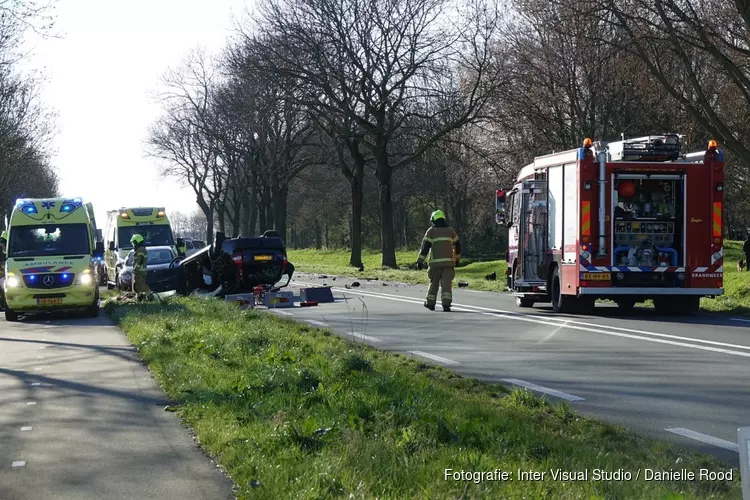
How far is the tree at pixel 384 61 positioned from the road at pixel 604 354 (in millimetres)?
18174

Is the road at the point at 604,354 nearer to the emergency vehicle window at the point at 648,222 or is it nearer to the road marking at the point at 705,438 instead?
the road marking at the point at 705,438

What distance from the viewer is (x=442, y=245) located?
19.1 metres

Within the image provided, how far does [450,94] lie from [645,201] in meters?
20.5

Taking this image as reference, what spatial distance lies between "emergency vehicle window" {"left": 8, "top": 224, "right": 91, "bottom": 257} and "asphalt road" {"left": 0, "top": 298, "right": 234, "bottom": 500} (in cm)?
975

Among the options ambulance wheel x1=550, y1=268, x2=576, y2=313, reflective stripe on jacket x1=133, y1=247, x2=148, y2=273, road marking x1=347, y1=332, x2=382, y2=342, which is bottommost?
road marking x1=347, y1=332, x2=382, y2=342

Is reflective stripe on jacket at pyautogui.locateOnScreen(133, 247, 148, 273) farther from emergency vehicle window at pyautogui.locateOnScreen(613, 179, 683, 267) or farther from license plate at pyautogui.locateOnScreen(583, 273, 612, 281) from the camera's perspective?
emergency vehicle window at pyautogui.locateOnScreen(613, 179, 683, 267)

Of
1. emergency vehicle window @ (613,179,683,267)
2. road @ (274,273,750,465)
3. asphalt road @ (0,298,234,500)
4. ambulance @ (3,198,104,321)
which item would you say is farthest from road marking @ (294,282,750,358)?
ambulance @ (3,198,104,321)

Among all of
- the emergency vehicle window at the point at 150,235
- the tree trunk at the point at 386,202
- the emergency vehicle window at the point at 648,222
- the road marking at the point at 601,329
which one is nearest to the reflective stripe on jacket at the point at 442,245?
the road marking at the point at 601,329

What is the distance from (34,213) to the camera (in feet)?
75.7

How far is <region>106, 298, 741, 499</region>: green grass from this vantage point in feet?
18.0

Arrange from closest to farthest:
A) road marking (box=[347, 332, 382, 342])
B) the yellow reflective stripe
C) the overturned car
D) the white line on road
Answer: the white line on road < road marking (box=[347, 332, 382, 342]) < the yellow reflective stripe < the overturned car

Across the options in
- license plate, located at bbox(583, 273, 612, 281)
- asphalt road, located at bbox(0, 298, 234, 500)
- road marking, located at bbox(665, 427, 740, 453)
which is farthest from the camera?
license plate, located at bbox(583, 273, 612, 281)

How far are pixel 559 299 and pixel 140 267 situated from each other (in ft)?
34.0

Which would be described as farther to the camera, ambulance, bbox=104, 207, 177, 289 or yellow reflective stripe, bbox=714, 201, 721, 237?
ambulance, bbox=104, 207, 177, 289
